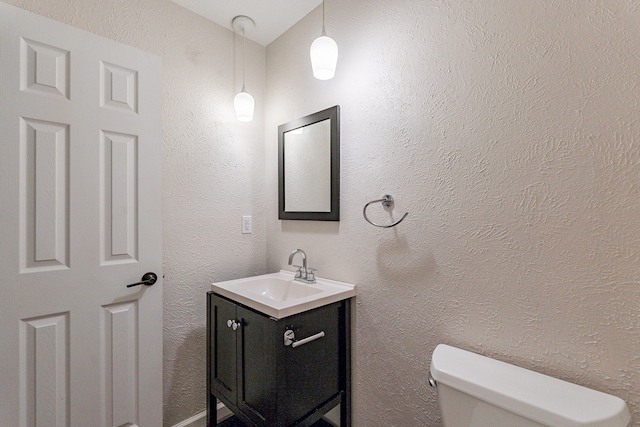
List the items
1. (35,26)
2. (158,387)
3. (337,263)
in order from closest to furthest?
(35,26)
(158,387)
(337,263)

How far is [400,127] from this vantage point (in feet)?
4.21

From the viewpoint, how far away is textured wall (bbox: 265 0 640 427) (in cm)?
81

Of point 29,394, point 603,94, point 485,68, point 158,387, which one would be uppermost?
point 485,68

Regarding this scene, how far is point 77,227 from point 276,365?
99 cm

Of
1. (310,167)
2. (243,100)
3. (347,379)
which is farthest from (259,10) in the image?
(347,379)

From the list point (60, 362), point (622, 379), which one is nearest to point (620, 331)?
point (622, 379)

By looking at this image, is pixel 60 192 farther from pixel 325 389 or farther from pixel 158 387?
pixel 325 389

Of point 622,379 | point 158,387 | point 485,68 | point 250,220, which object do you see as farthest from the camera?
point 250,220

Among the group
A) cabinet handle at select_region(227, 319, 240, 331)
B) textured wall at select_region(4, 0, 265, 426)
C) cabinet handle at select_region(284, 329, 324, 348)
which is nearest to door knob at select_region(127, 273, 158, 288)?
textured wall at select_region(4, 0, 265, 426)

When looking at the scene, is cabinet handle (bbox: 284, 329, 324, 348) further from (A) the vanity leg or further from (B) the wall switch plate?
(B) the wall switch plate

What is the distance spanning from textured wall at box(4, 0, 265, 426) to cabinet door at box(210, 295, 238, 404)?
23 centimetres

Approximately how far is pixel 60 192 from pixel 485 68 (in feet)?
5.55

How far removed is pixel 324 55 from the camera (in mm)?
1312

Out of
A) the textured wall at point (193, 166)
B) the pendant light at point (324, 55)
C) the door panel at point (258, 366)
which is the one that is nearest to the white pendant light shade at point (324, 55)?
the pendant light at point (324, 55)
